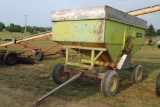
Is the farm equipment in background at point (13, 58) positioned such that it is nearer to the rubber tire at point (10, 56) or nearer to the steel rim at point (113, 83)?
the rubber tire at point (10, 56)

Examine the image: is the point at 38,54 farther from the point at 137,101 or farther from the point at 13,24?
the point at 13,24

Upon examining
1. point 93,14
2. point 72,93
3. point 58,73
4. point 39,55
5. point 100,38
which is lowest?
point 72,93

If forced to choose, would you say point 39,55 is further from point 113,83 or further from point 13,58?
point 113,83

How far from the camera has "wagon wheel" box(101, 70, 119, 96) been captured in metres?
5.89

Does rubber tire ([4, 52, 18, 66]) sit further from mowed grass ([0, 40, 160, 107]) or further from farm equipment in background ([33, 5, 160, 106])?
farm equipment in background ([33, 5, 160, 106])

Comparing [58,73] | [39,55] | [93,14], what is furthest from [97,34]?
[39,55]

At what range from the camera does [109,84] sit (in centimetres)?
601

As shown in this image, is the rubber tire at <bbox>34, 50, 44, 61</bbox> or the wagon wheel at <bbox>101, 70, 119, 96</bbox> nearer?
the wagon wheel at <bbox>101, 70, 119, 96</bbox>

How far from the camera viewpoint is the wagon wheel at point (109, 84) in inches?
232

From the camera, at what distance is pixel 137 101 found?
19.0ft

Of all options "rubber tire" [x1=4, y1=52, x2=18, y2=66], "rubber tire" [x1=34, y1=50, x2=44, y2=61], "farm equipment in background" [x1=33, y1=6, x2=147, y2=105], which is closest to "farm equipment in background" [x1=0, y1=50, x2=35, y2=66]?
"rubber tire" [x1=4, y1=52, x2=18, y2=66]

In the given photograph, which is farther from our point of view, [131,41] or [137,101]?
[131,41]

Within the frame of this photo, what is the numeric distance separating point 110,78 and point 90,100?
2.74ft

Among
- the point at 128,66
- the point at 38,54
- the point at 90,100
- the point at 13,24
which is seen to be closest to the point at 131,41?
the point at 128,66
